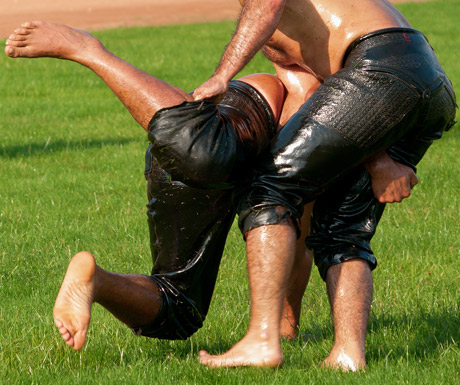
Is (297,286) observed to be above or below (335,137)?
below

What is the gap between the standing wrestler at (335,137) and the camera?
11.8ft

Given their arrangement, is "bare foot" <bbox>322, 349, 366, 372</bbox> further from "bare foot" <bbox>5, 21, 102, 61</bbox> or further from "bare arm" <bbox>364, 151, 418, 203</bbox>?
"bare foot" <bbox>5, 21, 102, 61</bbox>

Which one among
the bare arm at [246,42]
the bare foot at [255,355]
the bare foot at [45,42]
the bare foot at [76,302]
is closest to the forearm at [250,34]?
the bare arm at [246,42]

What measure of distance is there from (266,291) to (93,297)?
702mm

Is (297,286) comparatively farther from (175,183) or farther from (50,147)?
(50,147)

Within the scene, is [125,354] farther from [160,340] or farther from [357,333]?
[357,333]

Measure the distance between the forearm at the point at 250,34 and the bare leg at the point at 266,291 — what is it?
0.66m

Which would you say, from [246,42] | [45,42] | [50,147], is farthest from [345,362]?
[50,147]

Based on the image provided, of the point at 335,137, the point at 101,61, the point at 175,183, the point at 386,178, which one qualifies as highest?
the point at 101,61

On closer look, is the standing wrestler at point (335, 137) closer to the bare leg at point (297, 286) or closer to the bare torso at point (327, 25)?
the bare torso at point (327, 25)

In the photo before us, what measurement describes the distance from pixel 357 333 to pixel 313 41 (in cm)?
128

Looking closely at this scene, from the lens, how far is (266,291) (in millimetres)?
3570

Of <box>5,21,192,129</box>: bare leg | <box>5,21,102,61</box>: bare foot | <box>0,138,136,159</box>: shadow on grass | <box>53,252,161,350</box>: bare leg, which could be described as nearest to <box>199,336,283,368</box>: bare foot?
<box>53,252,161,350</box>: bare leg

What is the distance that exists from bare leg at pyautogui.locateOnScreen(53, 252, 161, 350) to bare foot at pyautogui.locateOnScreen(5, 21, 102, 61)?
0.85 metres
